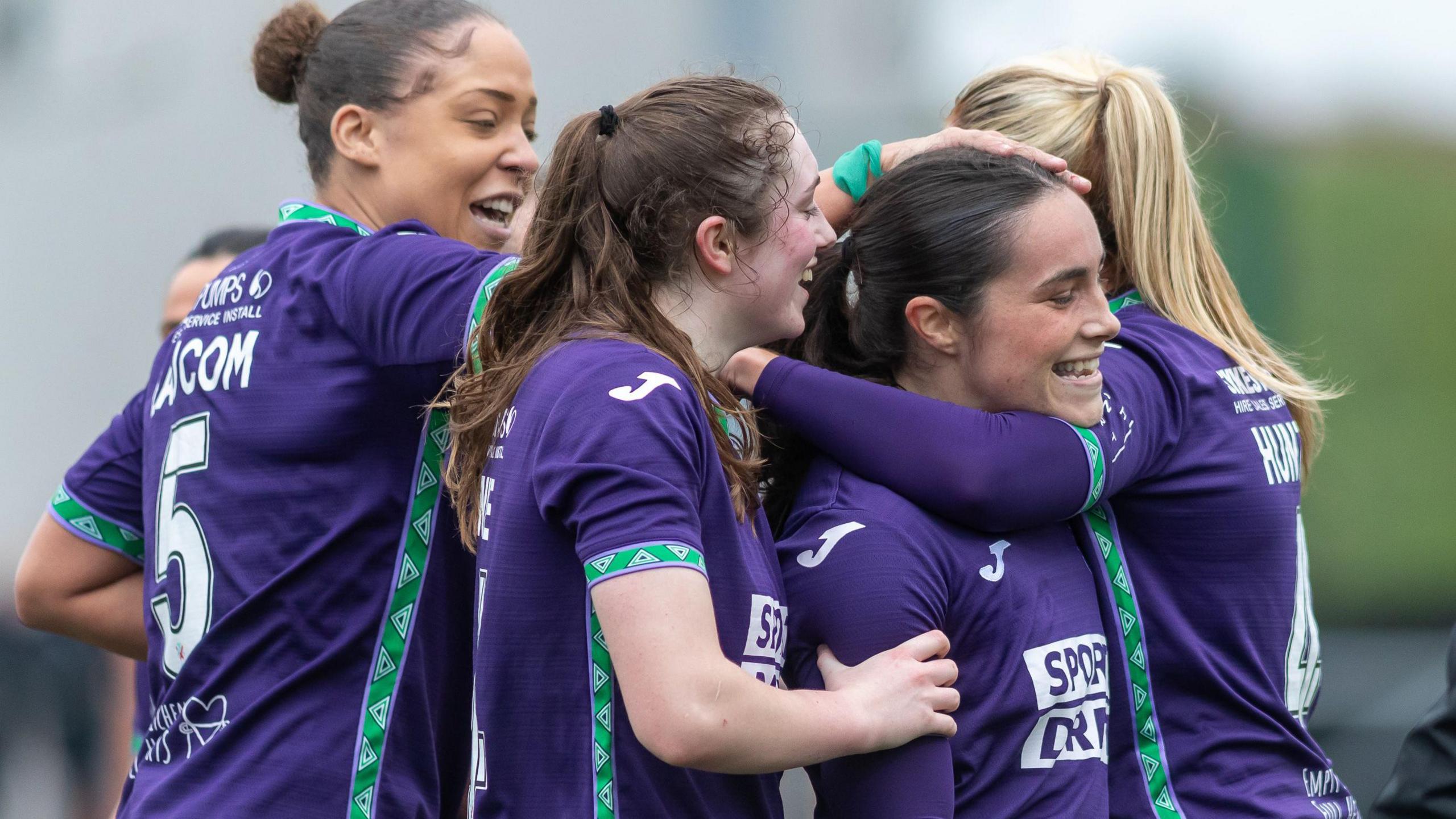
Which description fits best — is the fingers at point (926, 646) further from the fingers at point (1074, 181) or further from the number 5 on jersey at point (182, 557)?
the number 5 on jersey at point (182, 557)

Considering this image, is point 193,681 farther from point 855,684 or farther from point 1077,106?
point 1077,106

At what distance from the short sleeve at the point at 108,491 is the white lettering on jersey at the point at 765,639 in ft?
4.35

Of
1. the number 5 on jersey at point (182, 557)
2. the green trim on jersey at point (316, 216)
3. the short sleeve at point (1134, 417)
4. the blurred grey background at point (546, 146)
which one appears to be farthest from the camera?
the blurred grey background at point (546, 146)

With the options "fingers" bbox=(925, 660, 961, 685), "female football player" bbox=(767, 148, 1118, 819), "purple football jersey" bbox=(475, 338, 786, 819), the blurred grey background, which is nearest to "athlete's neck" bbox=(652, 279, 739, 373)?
"purple football jersey" bbox=(475, 338, 786, 819)

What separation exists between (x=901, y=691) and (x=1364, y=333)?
6248 millimetres

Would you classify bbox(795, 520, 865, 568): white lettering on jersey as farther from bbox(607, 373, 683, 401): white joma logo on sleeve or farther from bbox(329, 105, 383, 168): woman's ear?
bbox(329, 105, 383, 168): woman's ear

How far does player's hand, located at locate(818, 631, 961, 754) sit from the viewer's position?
181 cm

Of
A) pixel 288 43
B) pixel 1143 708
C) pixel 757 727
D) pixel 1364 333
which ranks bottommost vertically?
pixel 1364 333

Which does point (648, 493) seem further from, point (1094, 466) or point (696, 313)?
point (1094, 466)

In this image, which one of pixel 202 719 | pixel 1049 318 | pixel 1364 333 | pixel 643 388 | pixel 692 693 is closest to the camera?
pixel 692 693

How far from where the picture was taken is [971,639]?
1.99m

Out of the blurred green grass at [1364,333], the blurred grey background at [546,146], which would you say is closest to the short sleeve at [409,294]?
A: the blurred grey background at [546,146]

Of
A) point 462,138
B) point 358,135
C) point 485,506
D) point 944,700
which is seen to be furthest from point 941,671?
point 358,135

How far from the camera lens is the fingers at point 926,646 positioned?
1876mm
